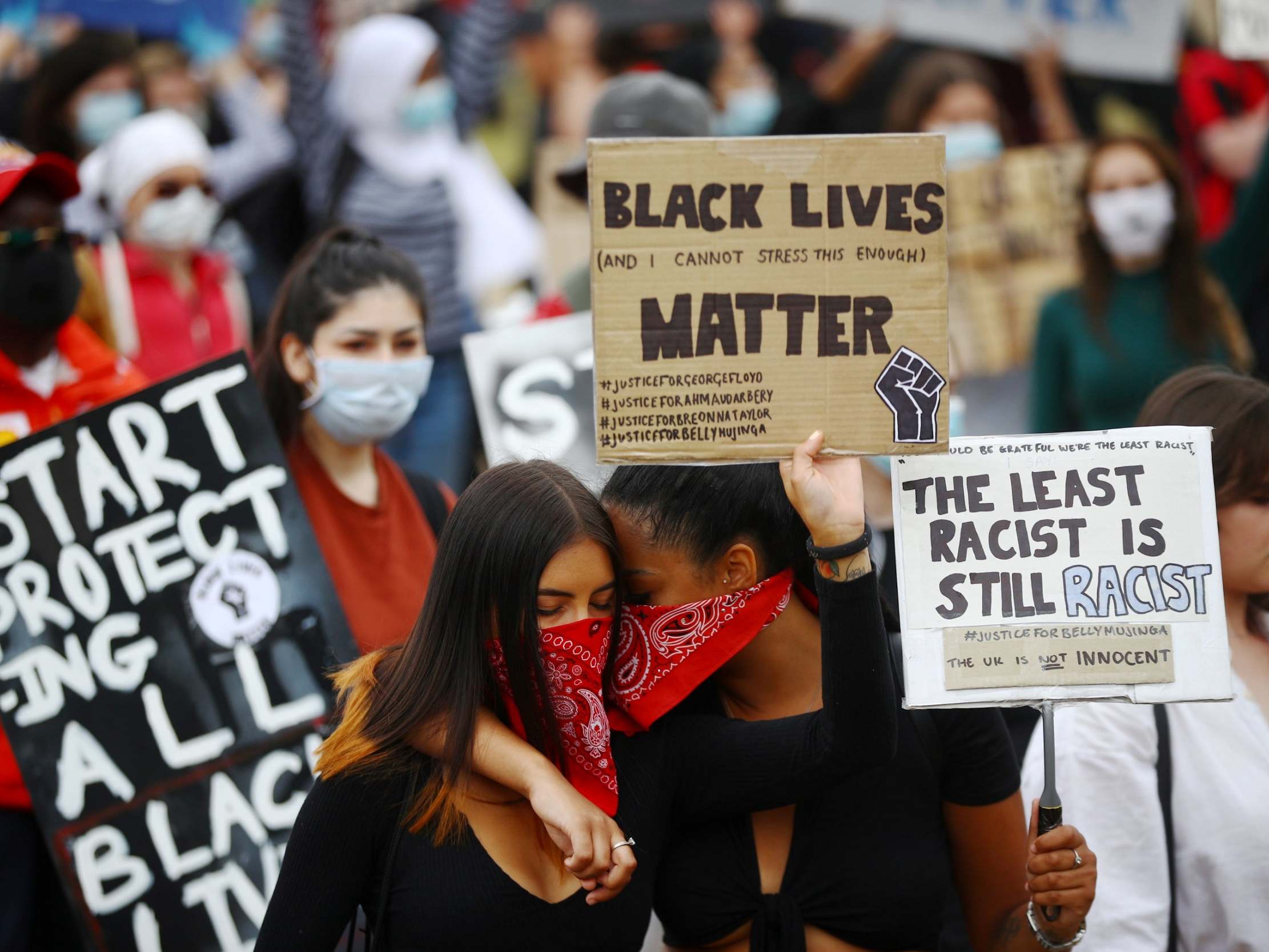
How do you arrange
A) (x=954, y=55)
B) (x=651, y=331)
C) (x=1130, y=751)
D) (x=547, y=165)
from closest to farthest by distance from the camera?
1. (x=651, y=331)
2. (x=1130, y=751)
3. (x=954, y=55)
4. (x=547, y=165)

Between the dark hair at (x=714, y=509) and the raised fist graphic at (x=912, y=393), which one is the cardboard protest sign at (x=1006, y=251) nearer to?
the dark hair at (x=714, y=509)

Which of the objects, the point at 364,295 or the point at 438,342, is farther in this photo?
the point at 438,342

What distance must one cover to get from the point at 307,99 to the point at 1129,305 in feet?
13.4

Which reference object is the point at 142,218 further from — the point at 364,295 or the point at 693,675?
the point at 693,675

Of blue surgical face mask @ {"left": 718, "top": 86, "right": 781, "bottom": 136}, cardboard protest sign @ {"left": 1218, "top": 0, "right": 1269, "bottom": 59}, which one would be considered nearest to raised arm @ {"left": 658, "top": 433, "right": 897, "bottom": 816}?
cardboard protest sign @ {"left": 1218, "top": 0, "right": 1269, "bottom": 59}

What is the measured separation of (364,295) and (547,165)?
4.22 meters

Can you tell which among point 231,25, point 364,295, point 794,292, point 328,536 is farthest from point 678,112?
point 231,25

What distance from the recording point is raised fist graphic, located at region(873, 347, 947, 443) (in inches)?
100

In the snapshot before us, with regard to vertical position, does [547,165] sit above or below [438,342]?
above

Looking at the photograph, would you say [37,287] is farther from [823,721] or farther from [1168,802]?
[1168,802]

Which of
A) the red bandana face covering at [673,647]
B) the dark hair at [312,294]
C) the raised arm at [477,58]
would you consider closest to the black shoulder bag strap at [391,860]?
the red bandana face covering at [673,647]

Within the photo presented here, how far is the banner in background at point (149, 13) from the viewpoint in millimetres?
6840

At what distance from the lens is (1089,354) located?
5.66 meters

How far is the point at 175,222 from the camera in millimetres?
6008
